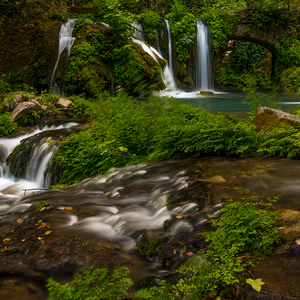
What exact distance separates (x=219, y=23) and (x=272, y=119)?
15.5m

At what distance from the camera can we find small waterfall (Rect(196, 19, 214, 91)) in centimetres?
1992

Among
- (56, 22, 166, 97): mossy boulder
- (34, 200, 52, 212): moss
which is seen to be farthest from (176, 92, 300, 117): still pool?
(34, 200, 52, 212): moss

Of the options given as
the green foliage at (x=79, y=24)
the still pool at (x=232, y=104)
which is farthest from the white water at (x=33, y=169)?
the green foliage at (x=79, y=24)

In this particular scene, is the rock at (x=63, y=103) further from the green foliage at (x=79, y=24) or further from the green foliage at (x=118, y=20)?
the green foliage at (x=79, y=24)

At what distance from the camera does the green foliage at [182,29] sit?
18.8 meters

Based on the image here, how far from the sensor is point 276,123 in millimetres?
5863

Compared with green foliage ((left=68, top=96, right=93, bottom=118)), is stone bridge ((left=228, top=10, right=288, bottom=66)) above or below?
above

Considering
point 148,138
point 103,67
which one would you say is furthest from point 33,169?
point 103,67

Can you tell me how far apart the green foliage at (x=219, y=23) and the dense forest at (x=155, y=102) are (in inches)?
2.7

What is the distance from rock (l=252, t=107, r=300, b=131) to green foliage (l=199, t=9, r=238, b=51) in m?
14.7

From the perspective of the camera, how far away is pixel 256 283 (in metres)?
2.02

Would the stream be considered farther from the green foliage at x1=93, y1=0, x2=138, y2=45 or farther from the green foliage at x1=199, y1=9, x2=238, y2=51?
the green foliage at x1=199, y1=9, x2=238, y2=51

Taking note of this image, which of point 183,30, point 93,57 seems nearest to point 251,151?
point 93,57

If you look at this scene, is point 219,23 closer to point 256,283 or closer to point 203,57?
point 203,57
